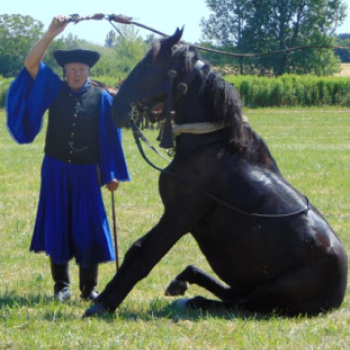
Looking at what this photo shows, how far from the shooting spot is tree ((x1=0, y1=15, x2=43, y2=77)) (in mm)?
68312

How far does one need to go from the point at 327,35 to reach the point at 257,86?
31342 mm

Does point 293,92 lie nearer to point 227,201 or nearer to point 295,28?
point 295,28

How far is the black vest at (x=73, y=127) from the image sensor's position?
600 centimetres

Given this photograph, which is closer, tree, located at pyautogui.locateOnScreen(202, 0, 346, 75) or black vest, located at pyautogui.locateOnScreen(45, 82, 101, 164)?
black vest, located at pyautogui.locateOnScreen(45, 82, 101, 164)

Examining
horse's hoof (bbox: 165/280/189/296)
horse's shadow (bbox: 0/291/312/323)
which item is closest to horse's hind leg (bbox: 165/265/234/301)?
horse's hoof (bbox: 165/280/189/296)

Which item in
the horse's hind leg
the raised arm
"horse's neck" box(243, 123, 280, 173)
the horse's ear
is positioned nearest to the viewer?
the horse's ear

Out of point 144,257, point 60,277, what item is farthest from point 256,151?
point 60,277

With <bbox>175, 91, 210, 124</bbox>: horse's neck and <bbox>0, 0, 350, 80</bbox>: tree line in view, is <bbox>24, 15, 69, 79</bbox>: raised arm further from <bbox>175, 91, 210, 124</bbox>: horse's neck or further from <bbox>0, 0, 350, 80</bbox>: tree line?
<bbox>0, 0, 350, 80</bbox>: tree line

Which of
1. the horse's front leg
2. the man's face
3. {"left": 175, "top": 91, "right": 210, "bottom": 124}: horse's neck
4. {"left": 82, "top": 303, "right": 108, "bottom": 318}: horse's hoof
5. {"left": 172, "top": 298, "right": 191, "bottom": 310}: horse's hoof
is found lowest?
{"left": 172, "top": 298, "right": 191, "bottom": 310}: horse's hoof

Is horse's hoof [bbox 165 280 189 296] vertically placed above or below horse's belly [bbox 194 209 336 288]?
below

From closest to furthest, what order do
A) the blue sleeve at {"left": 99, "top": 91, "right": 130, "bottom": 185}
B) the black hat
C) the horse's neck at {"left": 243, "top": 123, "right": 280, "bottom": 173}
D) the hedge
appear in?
1. the horse's neck at {"left": 243, "top": 123, "right": 280, "bottom": 173}
2. the black hat
3. the blue sleeve at {"left": 99, "top": 91, "right": 130, "bottom": 185}
4. the hedge

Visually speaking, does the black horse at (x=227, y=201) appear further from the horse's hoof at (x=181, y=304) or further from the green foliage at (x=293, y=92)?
the green foliage at (x=293, y=92)

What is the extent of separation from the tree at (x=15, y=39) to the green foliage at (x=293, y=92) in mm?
28199

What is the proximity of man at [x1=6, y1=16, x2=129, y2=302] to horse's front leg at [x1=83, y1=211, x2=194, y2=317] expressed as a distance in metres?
0.80
